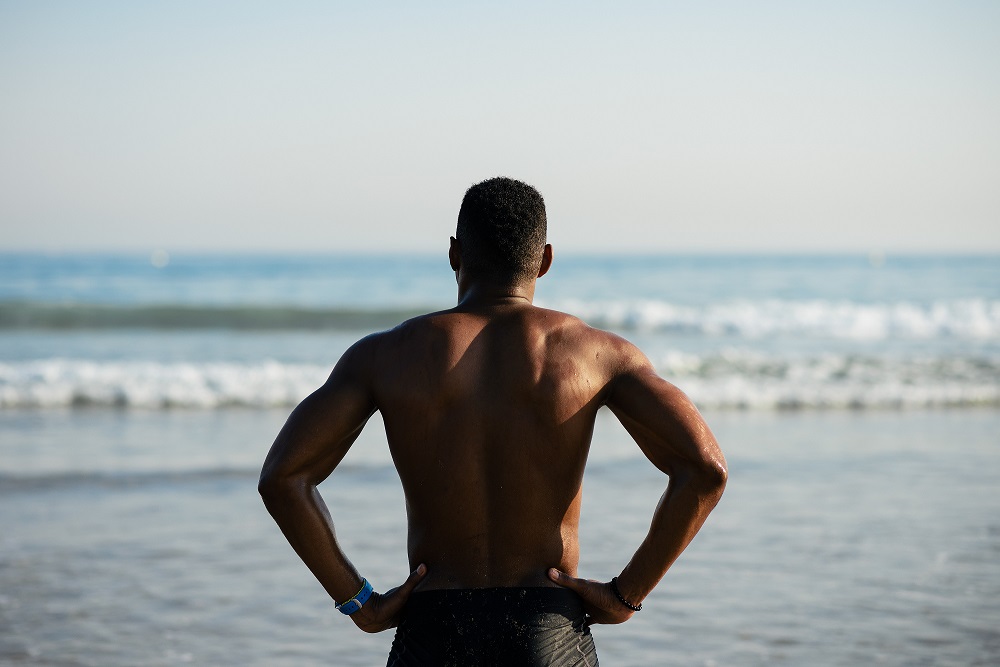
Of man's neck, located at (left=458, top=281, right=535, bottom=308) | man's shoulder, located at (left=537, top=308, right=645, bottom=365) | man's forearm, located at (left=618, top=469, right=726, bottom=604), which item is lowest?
man's forearm, located at (left=618, top=469, right=726, bottom=604)

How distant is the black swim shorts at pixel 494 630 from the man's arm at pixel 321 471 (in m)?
0.09

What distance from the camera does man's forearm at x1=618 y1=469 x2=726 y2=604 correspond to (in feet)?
7.92

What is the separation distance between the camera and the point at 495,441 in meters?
2.41

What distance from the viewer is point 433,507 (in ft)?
8.11

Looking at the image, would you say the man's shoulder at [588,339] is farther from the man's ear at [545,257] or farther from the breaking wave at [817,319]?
the breaking wave at [817,319]

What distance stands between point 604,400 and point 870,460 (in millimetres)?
7253

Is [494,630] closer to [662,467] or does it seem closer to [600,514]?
[662,467]

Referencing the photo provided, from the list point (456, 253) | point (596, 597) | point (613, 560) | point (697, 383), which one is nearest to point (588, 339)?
point (456, 253)

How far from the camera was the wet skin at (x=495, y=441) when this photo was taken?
2404mm

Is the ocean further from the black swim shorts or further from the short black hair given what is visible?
the short black hair

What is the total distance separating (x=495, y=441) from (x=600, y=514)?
499cm

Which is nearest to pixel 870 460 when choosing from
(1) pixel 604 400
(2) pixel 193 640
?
(2) pixel 193 640

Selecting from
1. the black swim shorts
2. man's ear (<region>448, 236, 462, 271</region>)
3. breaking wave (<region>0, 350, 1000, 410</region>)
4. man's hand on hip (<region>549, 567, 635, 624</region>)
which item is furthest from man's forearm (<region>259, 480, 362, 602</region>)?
breaking wave (<region>0, 350, 1000, 410</region>)

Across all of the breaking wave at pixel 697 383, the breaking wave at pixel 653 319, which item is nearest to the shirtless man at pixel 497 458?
the breaking wave at pixel 697 383
